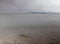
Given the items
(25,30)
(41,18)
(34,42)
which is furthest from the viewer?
(41,18)

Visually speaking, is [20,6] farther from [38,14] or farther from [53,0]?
[53,0]

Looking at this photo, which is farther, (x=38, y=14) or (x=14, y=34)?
(x=38, y=14)

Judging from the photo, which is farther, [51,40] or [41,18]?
[41,18]

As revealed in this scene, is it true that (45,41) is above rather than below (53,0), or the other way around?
below

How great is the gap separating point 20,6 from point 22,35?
1.16 feet

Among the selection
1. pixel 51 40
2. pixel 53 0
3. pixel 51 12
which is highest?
pixel 53 0

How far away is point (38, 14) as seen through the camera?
3.31 feet

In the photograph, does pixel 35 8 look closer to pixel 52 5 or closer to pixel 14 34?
pixel 52 5

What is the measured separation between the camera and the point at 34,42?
0.73 meters

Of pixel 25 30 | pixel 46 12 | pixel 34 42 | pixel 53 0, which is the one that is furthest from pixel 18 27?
pixel 53 0

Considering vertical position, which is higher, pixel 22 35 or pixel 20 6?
pixel 20 6

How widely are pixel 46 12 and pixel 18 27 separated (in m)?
0.34

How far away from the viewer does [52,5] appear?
3.31 ft

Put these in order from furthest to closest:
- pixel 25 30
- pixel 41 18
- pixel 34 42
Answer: pixel 41 18
pixel 25 30
pixel 34 42
